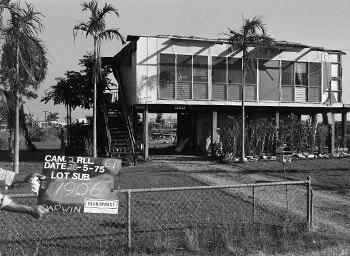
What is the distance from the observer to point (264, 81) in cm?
2373

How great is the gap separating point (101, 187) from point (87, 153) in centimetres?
1510

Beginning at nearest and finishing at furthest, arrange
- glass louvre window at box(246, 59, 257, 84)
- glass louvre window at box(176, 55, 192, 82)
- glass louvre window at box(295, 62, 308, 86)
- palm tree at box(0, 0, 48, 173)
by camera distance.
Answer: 1. palm tree at box(0, 0, 48, 173)
2. glass louvre window at box(176, 55, 192, 82)
3. glass louvre window at box(246, 59, 257, 84)
4. glass louvre window at box(295, 62, 308, 86)

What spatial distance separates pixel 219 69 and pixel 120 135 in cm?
561

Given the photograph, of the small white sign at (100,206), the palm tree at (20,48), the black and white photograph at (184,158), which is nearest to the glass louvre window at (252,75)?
the black and white photograph at (184,158)

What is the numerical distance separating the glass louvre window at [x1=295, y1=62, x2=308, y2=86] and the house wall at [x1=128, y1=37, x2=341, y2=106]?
0.25m

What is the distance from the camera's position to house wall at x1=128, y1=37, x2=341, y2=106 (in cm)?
2166

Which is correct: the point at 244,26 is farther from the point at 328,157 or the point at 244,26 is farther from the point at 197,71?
the point at 328,157

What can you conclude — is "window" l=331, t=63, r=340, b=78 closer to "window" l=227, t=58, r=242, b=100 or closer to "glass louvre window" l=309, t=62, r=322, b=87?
"glass louvre window" l=309, t=62, r=322, b=87

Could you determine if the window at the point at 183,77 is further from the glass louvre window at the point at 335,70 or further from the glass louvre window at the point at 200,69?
the glass louvre window at the point at 335,70

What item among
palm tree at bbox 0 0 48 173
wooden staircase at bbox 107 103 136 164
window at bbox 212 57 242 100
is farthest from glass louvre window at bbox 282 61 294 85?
palm tree at bbox 0 0 48 173

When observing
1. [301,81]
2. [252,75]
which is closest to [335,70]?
[301,81]

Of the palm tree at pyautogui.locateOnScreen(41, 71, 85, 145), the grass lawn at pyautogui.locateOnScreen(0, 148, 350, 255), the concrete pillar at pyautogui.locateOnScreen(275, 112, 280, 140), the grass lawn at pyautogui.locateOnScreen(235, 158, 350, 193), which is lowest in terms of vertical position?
the grass lawn at pyautogui.locateOnScreen(0, 148, 350, 255)

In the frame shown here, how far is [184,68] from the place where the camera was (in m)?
22.3

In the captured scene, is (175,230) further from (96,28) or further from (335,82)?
(335,82)
